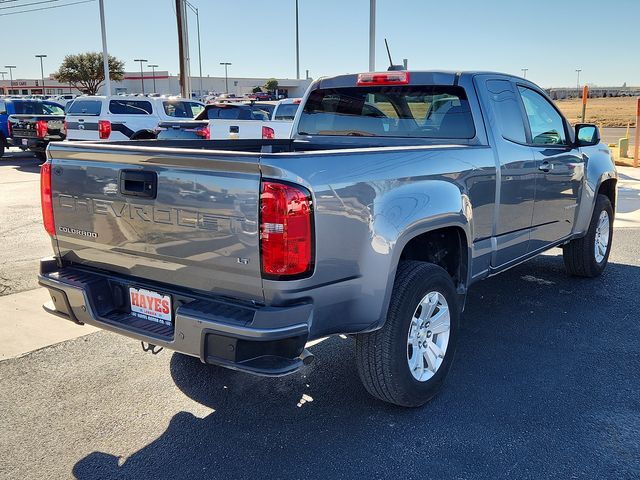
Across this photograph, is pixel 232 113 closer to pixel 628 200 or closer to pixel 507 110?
pixel 628 200

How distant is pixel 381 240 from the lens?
3.14 meters

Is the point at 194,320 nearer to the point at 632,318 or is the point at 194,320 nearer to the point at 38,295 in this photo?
the point at 38,295

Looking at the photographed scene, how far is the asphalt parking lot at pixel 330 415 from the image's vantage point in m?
3.11

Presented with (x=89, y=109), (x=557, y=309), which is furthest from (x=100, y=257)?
(x=89, y=109)

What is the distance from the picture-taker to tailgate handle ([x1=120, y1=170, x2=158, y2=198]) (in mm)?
3082

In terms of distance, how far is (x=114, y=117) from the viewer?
16266 millimetres

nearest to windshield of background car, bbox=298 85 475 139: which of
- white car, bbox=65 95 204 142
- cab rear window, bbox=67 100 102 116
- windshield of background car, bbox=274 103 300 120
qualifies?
windshield of background car, bbox=274 103 300 120

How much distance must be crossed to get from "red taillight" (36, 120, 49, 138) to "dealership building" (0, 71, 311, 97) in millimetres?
63764

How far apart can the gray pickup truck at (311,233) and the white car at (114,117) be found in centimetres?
1242

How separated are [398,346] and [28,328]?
3.17 meters

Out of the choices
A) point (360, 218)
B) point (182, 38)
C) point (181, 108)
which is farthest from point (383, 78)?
point (182, 38)

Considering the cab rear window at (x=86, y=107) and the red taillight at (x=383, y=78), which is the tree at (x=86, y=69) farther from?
the red taillight at (x=383, y=78)

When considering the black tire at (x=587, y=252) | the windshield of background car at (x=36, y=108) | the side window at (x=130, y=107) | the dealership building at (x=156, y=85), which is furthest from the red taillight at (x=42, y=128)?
the dealership building at (x=156, y=85)

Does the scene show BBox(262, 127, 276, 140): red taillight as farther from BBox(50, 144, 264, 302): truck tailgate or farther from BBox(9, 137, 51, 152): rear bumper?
BBox(50, 144, 264, 302): truck tailgate
